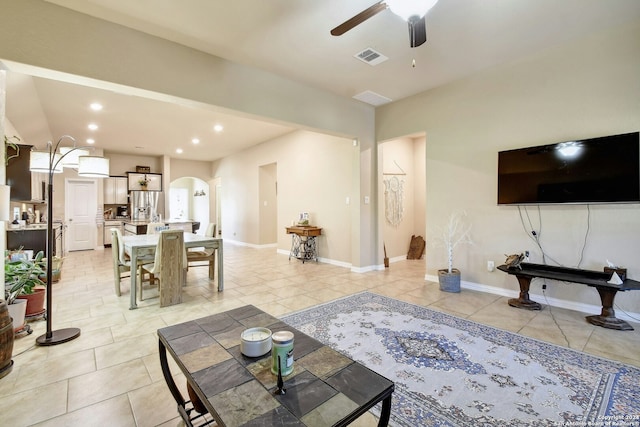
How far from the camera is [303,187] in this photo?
22.1 ft

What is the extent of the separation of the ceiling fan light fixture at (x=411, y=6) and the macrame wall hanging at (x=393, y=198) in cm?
435

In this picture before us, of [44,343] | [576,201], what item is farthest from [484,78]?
[44,343]

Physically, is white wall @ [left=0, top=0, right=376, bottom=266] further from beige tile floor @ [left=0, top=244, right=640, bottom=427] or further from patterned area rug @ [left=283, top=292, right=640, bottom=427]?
patterned area rug @ [left=283, top=292, right=640, bottom=427]

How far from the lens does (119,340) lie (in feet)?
8.55

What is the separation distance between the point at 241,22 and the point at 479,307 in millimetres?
4040

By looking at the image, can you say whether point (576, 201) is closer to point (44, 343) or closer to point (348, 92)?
point (348, 92)

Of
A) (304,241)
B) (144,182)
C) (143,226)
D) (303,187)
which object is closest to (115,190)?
(144,182)

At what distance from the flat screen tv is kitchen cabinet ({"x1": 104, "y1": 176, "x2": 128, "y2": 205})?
993 cm

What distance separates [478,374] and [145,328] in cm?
299

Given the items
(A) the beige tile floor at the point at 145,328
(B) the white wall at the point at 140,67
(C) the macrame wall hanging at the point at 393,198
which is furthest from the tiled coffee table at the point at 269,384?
(C) the macrame wall hanging at the point at 393,198

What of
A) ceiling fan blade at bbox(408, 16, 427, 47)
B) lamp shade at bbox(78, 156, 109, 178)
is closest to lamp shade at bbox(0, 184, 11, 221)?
lamp shade at bbox(78, 156, 109, 178)

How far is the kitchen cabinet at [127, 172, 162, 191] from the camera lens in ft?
29.5

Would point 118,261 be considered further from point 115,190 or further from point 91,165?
point 115,190

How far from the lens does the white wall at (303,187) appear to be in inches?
228
